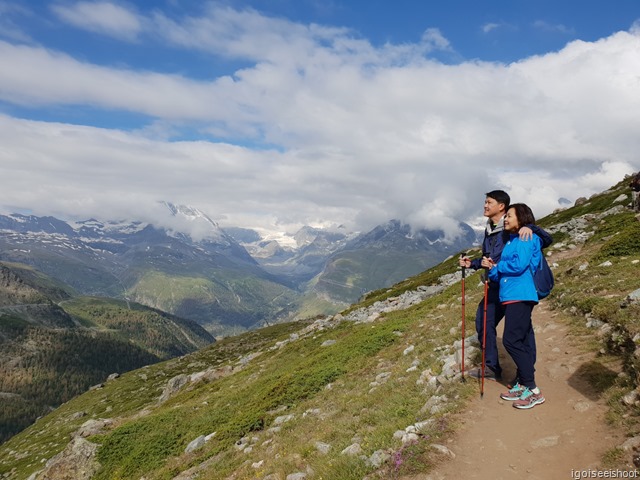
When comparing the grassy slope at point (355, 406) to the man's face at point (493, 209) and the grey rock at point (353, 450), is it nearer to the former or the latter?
the grey rock at point (353, 450)

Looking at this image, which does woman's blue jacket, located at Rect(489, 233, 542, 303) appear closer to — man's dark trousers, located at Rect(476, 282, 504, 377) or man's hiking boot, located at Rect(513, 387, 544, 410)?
man's dark trousers, located at Rect(476, 282, 504, 377)

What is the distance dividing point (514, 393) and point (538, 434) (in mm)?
1689

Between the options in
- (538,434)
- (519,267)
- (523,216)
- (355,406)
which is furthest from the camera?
(355,406)

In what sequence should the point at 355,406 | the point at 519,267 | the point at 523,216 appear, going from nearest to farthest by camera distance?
the point at 519,267 < the point at 523,216 < the point at 355,406

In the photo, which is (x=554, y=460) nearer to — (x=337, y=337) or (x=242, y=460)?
(x=242, y=460)

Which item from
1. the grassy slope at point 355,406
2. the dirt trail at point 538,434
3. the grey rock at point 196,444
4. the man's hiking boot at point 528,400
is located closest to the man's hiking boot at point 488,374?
the dirt trail at point 538,434

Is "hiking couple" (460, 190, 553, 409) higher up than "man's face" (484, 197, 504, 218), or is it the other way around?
"man's face" (484, 197, 504, 218)

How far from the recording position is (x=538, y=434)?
9367mm

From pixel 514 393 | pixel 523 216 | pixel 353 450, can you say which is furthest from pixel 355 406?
pixel 523 216

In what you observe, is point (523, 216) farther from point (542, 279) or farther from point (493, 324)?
point (493, 324)

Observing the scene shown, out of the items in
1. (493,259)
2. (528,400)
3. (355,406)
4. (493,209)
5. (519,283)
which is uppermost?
(493,209)

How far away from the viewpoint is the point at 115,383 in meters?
172

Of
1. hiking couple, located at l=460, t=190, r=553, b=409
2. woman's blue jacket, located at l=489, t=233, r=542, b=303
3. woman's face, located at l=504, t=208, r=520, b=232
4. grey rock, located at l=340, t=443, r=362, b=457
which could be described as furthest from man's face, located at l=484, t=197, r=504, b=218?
grey rock, located at l=340, t=443, r=362, b=457

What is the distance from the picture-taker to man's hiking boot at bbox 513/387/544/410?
1053cm
